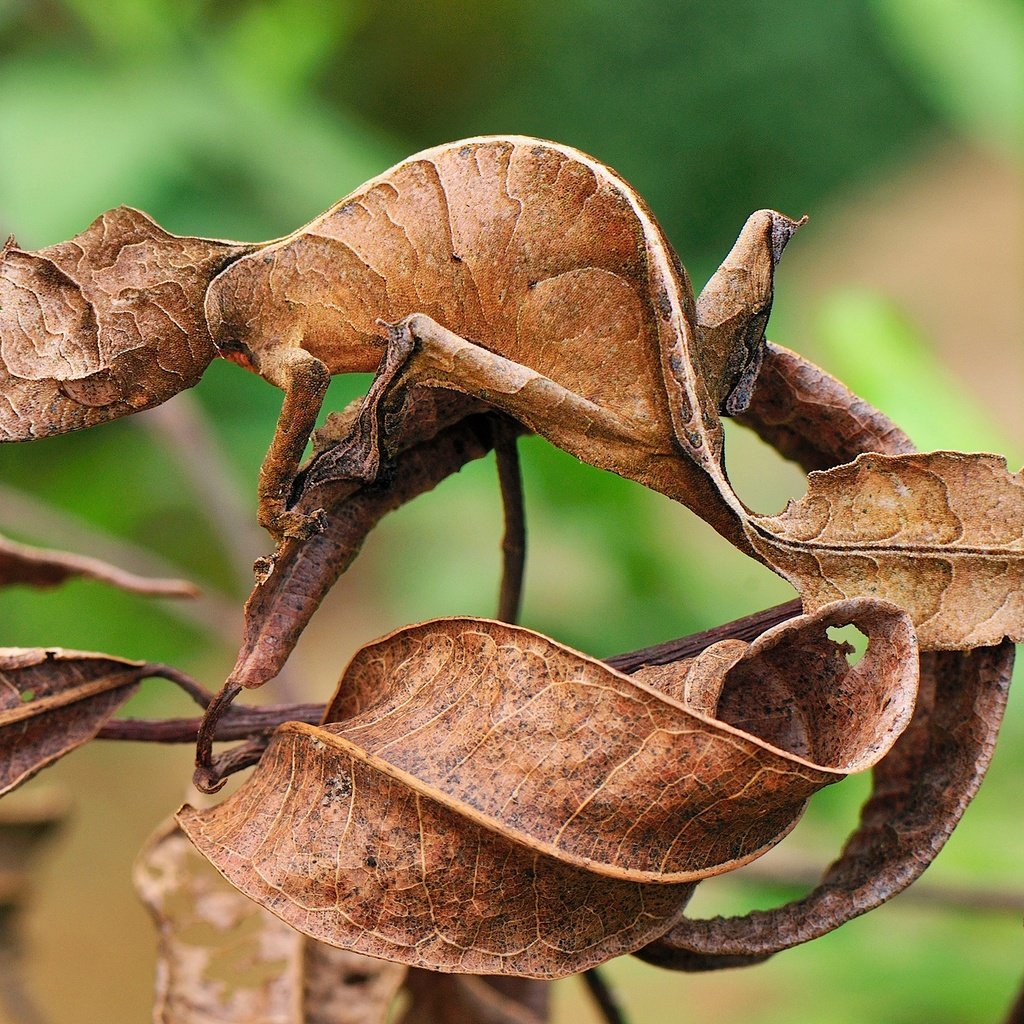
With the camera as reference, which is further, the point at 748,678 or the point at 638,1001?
the point at 638,1001

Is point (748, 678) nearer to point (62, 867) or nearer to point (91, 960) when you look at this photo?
point (91, 960)

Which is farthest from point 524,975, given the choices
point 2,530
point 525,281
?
point 2,530

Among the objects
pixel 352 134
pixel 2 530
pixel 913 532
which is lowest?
pixel 913 532

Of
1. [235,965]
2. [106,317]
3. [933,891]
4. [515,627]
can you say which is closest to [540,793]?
[515,627]

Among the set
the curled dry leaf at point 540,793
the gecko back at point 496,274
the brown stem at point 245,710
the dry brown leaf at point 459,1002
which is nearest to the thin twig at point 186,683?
the brown stem at point 245,710

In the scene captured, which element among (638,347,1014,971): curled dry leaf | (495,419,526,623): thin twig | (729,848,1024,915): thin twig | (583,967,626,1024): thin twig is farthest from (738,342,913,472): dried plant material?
(729,848,1024,915): thin twig

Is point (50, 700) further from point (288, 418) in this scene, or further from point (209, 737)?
point (288, 418)

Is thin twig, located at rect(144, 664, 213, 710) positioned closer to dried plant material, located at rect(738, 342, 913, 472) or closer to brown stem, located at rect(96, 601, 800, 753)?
brown stem, located at rect(96, 601, 800, 753)
